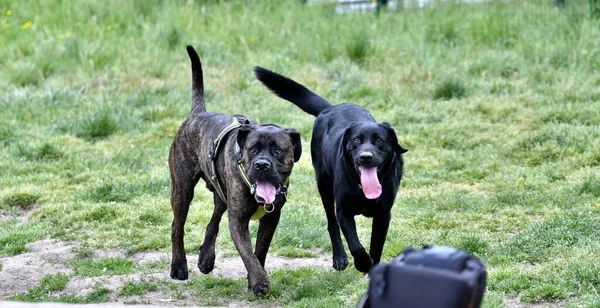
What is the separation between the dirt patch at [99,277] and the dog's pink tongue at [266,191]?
0.78 m

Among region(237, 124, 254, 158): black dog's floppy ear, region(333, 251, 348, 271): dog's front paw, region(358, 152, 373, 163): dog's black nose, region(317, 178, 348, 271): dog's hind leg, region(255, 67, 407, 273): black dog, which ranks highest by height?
region(237, 124, 254, 158): black dog's floppy ear

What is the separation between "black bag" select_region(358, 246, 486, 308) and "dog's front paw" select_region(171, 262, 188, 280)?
3.62 meters

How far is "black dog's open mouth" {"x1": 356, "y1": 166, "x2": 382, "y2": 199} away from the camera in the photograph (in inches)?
218

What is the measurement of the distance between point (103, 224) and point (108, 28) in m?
6.76

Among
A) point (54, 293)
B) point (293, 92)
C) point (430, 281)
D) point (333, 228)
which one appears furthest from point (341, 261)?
point (430, 281)

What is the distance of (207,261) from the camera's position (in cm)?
624

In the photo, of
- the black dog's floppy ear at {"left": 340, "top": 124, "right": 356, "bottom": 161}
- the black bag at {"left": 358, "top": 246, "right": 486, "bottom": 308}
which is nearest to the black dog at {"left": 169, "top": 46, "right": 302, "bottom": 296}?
the black dog's floppy ear at {"left": 340, "top": 124, "right": 356, "bottom": 161}

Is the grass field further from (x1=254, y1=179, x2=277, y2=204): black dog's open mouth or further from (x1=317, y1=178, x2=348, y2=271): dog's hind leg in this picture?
(x1=254, y1=179, x2=277, y2=204): black dog's open mouth

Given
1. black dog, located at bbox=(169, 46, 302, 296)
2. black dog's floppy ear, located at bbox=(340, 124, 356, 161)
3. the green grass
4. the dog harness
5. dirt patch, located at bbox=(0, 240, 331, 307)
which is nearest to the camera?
black dog, located at bbox=(169, 46, 302, 296)

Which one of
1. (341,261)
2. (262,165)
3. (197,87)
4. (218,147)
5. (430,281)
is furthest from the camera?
(197,87)

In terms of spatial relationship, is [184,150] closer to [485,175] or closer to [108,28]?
[485,175]

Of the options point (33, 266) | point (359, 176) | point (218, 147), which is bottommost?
point (33, 266)

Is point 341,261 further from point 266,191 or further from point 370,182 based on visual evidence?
point 266,191

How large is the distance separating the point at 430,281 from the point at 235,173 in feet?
10.3
